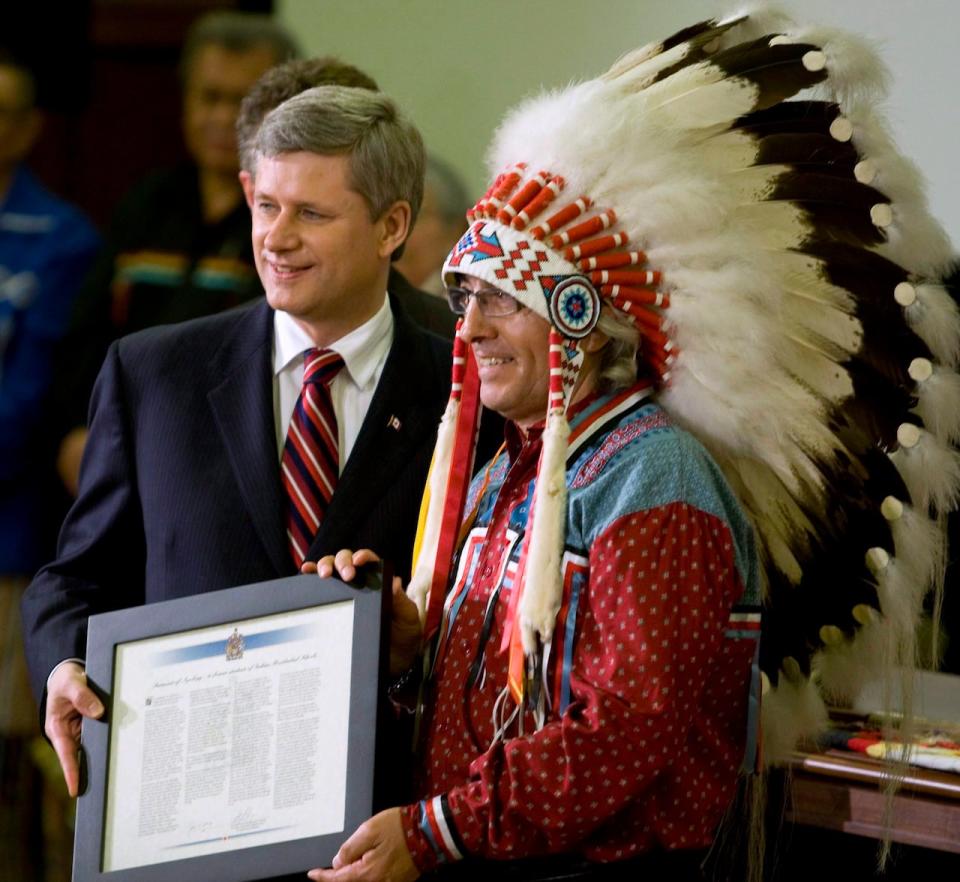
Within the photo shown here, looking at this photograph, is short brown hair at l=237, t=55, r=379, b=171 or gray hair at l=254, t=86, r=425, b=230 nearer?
gray hair at l=254, t=86, r=425, b=230

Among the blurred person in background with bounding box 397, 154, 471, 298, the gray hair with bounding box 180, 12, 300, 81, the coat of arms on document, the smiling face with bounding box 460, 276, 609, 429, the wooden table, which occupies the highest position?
the gray hair with bounding box 180, 12, 300, 81

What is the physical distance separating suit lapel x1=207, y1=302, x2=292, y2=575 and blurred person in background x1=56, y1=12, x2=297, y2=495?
1124mm

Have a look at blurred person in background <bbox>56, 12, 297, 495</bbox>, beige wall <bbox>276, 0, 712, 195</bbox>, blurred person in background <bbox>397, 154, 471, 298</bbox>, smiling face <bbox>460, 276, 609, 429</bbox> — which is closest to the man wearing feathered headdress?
smiling face <bbox>460, 276, 609, 429</bbox>

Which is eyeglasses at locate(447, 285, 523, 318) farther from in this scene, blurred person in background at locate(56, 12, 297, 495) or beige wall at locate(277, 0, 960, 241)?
blurred person in background at locate(56, 12, 297, 495)

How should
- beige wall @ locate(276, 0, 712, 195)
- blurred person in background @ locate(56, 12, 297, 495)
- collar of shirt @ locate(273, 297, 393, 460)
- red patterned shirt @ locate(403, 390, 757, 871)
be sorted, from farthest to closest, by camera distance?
beige wall @ locate(276, 0, 712, 195) < blurred person in background @ locate(56, 12, 297, 495) < collar of shirt @ locate(273, 297, 393, 460) < red patterned shirt @ locate(403, 390, 757, 871)

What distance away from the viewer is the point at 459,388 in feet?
7.94

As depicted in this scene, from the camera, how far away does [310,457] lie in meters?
2.50

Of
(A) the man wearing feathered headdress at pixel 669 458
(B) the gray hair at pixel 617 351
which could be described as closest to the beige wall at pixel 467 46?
(A) the man wearing feathered headdress at pixel 669 458

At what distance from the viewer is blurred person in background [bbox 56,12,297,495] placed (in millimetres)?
3748

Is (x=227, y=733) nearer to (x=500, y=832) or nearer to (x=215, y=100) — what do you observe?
(x=500, y=832)

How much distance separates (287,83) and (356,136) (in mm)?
678

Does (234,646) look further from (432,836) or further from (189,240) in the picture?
(189,240)

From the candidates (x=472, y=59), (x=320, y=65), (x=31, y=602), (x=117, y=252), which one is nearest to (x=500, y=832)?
(x=31, y=602)

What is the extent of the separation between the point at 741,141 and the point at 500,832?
97cm
